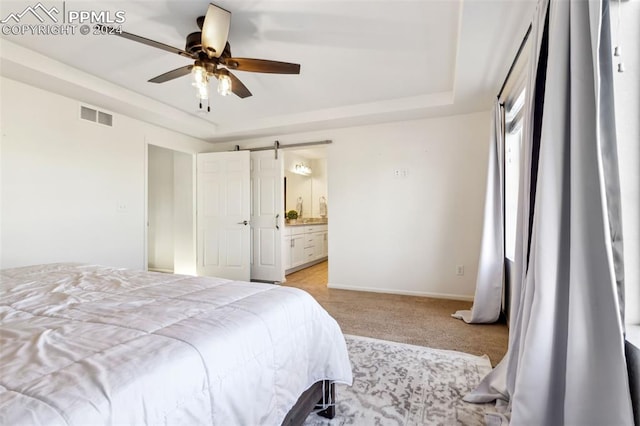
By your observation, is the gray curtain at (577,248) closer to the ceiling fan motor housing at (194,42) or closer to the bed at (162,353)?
the bed at (162,353)

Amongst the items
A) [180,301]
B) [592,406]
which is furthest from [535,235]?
[180,301]

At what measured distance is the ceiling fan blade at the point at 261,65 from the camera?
200 cm

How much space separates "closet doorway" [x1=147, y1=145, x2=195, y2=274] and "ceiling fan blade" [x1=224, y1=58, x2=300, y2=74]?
3.15m

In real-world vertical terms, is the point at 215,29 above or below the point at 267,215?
above

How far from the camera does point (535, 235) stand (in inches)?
42.8

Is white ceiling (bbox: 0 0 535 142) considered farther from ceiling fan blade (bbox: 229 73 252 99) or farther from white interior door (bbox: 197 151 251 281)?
white interior door (bbox: 197 151 251 281)

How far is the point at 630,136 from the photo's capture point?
921mm

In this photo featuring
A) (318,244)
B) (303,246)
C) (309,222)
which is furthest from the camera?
(318,244)

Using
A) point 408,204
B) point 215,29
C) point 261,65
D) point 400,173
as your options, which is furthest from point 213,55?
point 408,204

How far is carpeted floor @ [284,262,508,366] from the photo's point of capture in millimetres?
2428

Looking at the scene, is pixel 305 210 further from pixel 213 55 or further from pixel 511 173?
pixel 213 55

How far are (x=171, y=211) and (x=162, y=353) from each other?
16.2 ft

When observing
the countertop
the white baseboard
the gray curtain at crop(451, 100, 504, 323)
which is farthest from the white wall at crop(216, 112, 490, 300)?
the countertop

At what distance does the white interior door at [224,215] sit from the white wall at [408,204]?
51.4 inches
